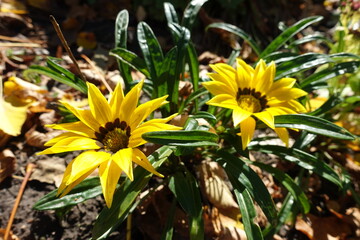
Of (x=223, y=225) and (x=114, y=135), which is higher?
(x=114, y=135)

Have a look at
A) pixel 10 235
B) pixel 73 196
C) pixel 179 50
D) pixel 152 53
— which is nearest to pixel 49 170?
pixel 10 235

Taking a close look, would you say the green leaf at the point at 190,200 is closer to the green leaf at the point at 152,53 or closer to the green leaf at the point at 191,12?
the green leaf at the point at 152,53

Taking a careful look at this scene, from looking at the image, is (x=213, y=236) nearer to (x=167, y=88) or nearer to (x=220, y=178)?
(x=220, y=178)

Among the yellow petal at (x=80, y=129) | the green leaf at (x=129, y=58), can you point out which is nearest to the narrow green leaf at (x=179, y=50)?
the green leaf at (x=129, y=58)

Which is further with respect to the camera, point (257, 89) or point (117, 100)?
point (257, 89)

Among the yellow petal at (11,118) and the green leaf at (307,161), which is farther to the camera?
the yellow petal at (11,118)

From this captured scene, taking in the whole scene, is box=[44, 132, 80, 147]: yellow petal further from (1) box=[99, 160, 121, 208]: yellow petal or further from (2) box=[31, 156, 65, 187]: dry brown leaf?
(2) box=[31, 156, 65, 187]: dry brown leaf

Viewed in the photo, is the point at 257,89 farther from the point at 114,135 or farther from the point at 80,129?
the point at 80,129
